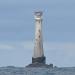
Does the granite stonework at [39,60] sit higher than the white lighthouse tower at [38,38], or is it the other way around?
the white lighthouse tower at [38,38]

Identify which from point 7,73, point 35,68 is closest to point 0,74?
point 7,73

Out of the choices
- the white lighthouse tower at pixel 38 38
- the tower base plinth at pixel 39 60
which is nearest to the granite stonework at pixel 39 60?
the tower base plinth at pixel 39 60

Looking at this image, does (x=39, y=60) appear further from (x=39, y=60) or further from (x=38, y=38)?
(x=38, y=38)

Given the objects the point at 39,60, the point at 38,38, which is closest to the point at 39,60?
the point at 39,60

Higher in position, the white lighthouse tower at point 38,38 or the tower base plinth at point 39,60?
the white lighthouse tower at point 38,38

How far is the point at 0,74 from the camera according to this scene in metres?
120

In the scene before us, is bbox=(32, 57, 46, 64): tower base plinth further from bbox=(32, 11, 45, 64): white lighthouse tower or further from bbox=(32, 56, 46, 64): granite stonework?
bbox=(32, 11, 45, 64): white lighthouse tower

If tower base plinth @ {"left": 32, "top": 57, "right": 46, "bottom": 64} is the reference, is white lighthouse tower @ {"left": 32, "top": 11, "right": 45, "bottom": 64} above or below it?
above

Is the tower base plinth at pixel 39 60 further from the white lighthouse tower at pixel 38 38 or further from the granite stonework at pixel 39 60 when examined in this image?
the white lighthouse tower at pixel 38 38

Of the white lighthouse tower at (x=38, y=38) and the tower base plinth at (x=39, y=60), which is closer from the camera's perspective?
the tower base plinth at (x=39, y=60)

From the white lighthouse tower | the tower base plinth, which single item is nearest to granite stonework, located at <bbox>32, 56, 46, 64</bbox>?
the tower base plinth

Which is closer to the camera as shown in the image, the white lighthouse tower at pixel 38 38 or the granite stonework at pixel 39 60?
the granite stonework at pixel 39 60

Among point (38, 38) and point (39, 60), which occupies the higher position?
point (38, 38)

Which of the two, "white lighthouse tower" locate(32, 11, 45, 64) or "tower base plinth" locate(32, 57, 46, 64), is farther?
"white lighthouse tower" locate(32, 11, 45, 64)
